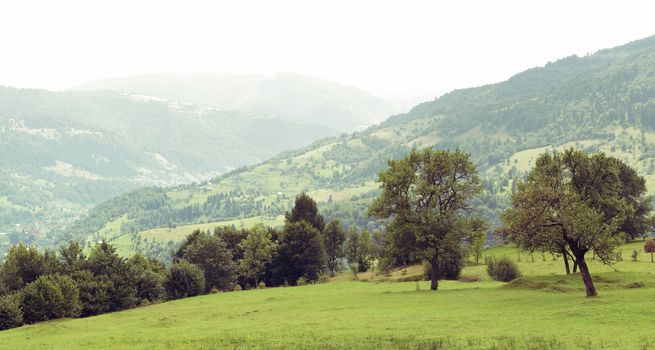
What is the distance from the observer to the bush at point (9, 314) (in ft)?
240

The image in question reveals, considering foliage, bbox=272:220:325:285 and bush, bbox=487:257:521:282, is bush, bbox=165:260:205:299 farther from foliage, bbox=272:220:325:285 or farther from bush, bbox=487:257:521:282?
bush, bbox=487:257:521:282

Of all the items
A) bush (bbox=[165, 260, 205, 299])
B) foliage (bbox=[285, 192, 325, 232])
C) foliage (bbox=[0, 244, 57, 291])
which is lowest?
bush (bbox=[165, 260, 205, 299])

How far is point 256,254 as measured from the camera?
120812 mm

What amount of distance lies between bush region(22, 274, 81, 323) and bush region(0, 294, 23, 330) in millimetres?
2703

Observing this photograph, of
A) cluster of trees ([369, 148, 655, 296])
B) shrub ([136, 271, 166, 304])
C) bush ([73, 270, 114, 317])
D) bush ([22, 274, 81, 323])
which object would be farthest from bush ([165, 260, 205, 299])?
cluster of trees ([369, 148, 655, 296])

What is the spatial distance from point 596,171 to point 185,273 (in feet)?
233

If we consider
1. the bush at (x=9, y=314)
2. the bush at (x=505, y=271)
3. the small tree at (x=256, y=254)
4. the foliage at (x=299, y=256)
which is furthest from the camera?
the foliage at (x=299, y=256)

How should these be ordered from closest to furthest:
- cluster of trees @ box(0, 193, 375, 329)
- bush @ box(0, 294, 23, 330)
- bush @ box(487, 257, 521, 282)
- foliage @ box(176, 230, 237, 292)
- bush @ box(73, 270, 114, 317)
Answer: bush @ box(0, 294, 23, 330) → cluster of trees @ box(0, 193, 375, 329) → bush @ box(487, 257, 521, 282) → bush @ box(73, 270, 114, 317) → foliage @ box(176, 230, 237, 292)

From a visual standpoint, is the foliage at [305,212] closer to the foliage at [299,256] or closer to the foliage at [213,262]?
the foliage at [299,256]

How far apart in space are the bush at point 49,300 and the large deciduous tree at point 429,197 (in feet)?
146

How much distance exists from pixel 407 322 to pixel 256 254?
75.1 metres

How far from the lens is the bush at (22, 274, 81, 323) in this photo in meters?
77.3

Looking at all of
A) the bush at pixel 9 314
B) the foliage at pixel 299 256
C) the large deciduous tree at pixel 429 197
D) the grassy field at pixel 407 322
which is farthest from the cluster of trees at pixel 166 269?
the large deciduous tree at pixel 429 197

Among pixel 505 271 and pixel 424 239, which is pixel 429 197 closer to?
pixel 424 239
